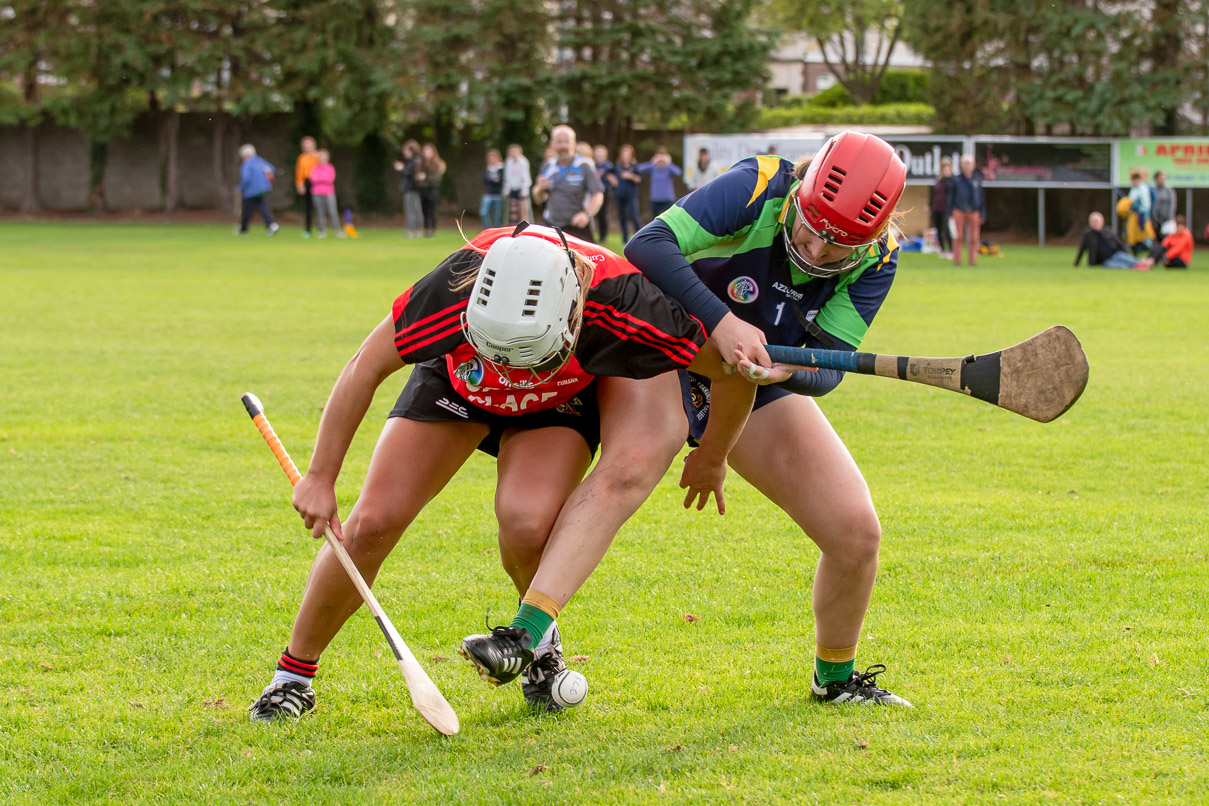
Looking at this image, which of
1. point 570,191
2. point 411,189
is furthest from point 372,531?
point 411,189

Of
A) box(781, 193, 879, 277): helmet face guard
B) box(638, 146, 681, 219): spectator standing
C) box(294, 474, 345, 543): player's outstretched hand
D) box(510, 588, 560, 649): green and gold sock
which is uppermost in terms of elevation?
box(638, 146, 681, 219): spectator standing

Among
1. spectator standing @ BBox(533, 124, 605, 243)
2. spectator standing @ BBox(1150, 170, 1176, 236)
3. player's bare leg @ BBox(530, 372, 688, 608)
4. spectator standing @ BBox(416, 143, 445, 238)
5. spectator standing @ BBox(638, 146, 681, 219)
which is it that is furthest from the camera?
spectator standing @ BBox(416, 143, 445, 238)

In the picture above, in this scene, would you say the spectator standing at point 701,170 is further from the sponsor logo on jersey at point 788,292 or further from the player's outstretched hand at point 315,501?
the player's outstretched hand at point 315,501

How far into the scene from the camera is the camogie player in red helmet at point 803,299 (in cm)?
366

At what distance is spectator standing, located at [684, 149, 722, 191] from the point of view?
27.4 metres

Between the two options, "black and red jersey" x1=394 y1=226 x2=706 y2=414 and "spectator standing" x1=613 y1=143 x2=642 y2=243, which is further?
"spectator standing" x1=613 y1=143 x2=642 y2=243

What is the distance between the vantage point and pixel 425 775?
3.63 metres

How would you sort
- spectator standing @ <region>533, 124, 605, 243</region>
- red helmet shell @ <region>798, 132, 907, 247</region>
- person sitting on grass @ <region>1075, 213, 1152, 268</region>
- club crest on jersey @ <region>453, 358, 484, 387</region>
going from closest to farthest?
red helmet shell @ <region>798, 132, 907, 247</region>
club crest on jersey @ <region>453, 358, 484, 387</region>
spectator standing @ <region>533, 124, 605, 243</region>
person sitting on grass @ <region>1075, 213, 1152, 268</region>

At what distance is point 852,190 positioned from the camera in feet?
11.9

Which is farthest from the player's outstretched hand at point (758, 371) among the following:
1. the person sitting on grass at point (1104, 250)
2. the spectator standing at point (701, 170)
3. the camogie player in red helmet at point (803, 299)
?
the spectator standing at point (701, 170)

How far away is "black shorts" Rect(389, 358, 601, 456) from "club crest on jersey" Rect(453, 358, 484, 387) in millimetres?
167

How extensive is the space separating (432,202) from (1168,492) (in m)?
26.8

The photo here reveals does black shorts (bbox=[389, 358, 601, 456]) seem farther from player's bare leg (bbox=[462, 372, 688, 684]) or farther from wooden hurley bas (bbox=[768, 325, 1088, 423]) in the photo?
wooden hurley bas (bbox=[768, 325, 1088, 423])

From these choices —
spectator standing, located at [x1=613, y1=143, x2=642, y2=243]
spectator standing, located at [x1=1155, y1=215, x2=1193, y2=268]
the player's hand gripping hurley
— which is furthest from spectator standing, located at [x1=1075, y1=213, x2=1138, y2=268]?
the player's hand gripping hurley
